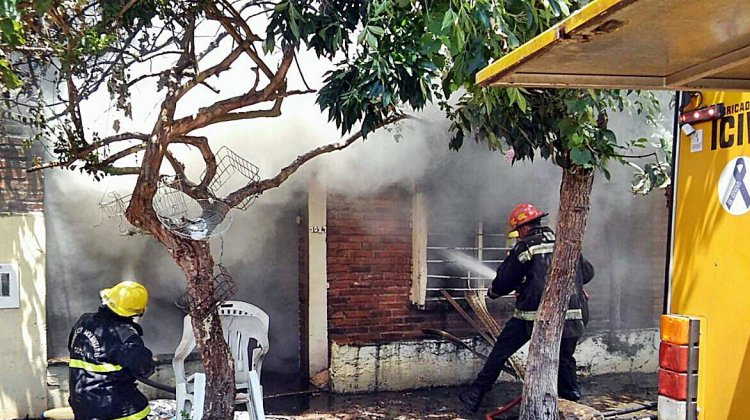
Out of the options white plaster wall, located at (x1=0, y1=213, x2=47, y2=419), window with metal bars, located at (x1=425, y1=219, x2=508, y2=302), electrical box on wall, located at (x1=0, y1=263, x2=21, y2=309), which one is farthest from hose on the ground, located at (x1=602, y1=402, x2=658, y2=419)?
electrical box on wall, located at (x1=0, y1=263, x2=21, y2=309)

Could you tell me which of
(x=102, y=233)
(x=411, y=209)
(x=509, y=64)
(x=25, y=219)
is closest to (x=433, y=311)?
(x=411, y=209)

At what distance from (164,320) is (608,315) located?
5.49 metres

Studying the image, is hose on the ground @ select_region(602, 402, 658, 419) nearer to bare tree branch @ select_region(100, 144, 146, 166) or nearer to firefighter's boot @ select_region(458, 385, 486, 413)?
firefighter's boot @ select_region(458, 385, 486, 413)

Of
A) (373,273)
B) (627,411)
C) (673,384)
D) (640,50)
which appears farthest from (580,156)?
(373,273)

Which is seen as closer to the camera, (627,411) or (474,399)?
(627,411)

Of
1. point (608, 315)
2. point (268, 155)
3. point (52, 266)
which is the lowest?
point (608, 315)

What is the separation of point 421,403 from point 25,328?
12.5 feet

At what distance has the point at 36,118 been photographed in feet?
18.4

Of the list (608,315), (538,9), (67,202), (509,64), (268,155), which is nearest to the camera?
(509,64)

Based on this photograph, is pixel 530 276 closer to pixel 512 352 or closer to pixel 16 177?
pixel 512 352

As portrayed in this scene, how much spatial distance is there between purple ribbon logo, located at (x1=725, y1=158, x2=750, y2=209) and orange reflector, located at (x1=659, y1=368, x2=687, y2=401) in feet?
2.42

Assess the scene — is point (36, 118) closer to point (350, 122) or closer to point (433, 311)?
point (350, 122)

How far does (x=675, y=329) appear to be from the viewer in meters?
2.83

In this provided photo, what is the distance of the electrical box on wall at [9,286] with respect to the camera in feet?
19.2
